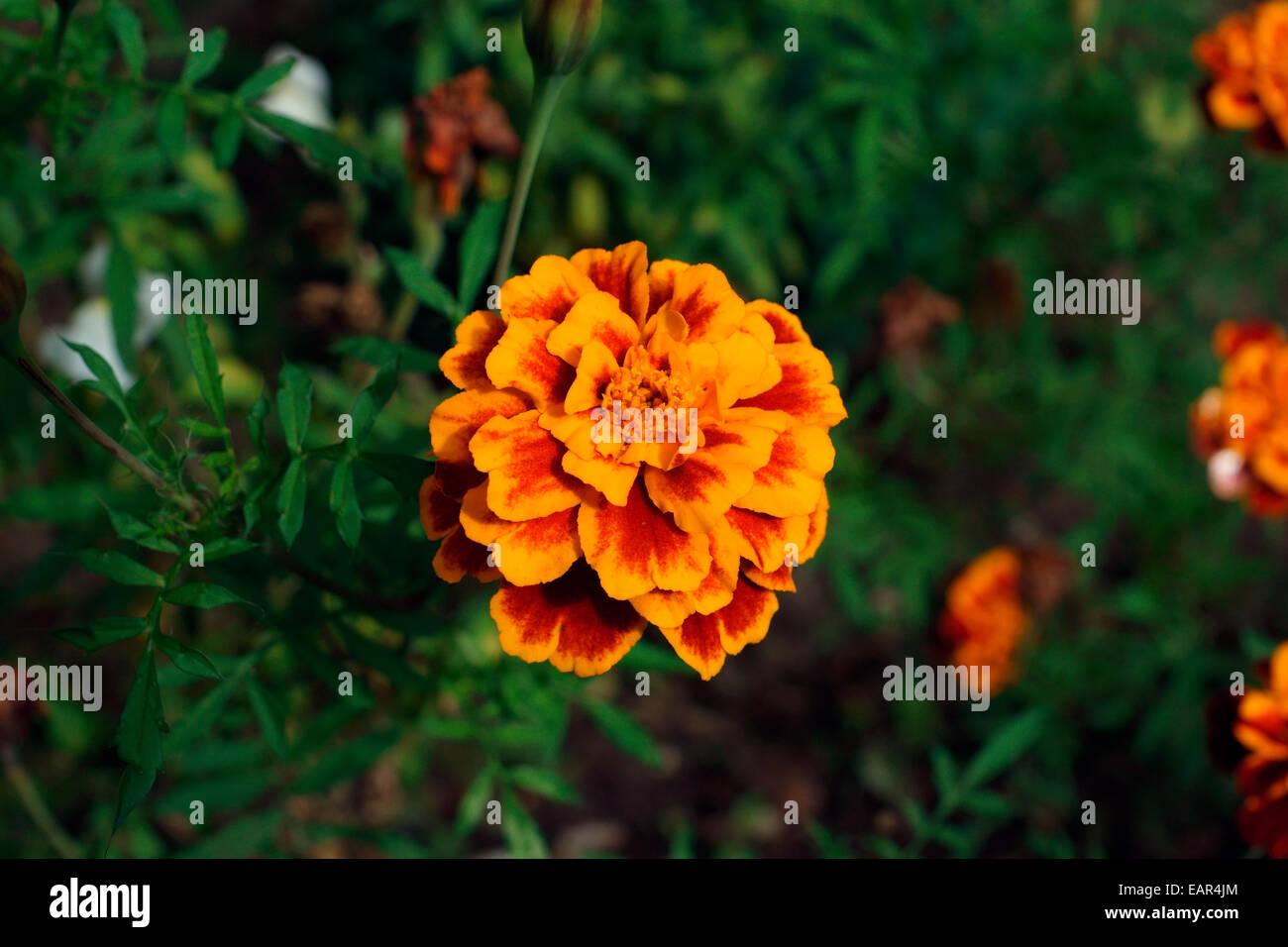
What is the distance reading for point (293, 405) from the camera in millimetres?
1250

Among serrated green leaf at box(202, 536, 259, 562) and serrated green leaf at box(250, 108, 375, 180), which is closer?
serrated green leaf at box(202, 536, 259, 562)

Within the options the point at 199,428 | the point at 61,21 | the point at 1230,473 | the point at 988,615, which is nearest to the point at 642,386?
the point at 199,428

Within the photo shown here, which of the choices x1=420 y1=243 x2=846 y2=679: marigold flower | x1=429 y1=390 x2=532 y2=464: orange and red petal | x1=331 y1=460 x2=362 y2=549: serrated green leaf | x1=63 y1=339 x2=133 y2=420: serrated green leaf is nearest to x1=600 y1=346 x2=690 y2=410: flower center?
x1=420 y1=243 x2=846 y2=679: marigold flower

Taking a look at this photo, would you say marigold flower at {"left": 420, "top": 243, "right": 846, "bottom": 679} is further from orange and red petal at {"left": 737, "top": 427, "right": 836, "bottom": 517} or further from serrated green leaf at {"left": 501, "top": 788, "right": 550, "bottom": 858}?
serrated green leaf at {"left": 501, "top": 788, "right": 550, "bottom": 858}

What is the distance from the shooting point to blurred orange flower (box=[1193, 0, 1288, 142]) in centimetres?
211

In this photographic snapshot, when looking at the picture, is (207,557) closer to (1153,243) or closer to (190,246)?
(190,246)

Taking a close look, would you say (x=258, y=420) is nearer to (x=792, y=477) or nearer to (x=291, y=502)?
(x=291, y=502)

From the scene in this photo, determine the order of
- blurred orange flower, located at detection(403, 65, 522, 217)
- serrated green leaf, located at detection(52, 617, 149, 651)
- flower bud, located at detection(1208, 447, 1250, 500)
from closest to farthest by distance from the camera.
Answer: serrated green leaf, located at detection(52, 617, 149, 651) < blurred orange flower, located at detection(403, 65, 522, 217) < flower bud, located at detection(1208, 447, 1250, 500)

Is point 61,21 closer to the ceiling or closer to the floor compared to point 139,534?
closer to the ceiling

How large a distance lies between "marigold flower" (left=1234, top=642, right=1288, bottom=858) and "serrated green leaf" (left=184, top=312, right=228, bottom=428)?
5.17ft

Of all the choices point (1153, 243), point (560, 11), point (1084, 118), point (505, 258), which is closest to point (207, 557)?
point (505, 258)

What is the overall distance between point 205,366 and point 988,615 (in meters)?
2.01

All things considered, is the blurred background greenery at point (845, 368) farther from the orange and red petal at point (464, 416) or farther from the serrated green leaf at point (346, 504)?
the orange and red petal at point (464, 416)

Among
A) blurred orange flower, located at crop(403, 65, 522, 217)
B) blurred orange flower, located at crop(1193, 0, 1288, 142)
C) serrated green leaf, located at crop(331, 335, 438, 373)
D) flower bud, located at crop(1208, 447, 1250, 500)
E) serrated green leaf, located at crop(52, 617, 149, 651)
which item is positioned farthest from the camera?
flower bud, located at crop(1208, 447, 1250, 500)
